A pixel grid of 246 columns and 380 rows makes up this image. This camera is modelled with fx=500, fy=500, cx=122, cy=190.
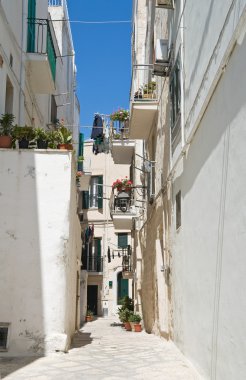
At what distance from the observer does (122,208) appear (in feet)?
69.3

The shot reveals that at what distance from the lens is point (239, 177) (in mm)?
5238

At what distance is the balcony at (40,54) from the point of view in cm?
1439

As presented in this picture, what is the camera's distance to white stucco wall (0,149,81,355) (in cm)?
930

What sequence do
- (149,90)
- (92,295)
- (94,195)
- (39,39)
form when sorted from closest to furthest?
(39,39) → (149,90) → (92,295) → (94,195)

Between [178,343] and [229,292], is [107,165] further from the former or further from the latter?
[229,292]

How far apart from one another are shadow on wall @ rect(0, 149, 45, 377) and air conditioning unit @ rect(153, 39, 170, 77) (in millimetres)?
3838

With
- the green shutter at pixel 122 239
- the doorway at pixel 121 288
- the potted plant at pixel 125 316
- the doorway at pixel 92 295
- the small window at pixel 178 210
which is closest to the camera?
the small window at pixel 178 210

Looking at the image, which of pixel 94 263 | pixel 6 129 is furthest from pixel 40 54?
pixel 94 263

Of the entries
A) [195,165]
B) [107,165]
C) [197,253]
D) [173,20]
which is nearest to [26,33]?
[173,20]

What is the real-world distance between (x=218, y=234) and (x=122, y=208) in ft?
49.1

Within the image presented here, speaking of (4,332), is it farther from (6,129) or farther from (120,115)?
(120,115)

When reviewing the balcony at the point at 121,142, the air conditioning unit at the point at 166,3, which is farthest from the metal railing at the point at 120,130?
the air conditioning unit at the point at 166,3

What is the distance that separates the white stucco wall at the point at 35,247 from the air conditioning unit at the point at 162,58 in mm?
3313

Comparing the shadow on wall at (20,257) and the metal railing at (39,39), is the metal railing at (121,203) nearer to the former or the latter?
the metal railing at (39,39)
